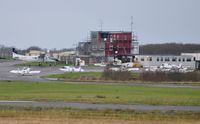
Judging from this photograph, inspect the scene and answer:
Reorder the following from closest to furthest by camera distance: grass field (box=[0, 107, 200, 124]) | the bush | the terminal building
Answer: grass field (box=[0, 107, 200, 124]) < the bush < the terminal building

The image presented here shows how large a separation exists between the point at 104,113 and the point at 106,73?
1728 inches

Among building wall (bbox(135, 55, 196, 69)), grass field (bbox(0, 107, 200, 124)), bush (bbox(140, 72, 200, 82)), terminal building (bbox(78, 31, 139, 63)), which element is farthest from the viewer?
terminal building (bbox(78, 31, 139, 63))

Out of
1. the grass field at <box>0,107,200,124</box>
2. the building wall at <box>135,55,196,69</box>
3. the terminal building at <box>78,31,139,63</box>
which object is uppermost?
the terminal building at <box>78,31,139,63</box>

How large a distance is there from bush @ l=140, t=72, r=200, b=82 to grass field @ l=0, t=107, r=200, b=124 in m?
40.3

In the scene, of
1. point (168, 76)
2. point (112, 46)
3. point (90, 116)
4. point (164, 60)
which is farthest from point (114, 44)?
point (90, 116)

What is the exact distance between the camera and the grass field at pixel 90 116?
1928 centimetres

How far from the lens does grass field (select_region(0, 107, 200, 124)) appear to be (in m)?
19.3

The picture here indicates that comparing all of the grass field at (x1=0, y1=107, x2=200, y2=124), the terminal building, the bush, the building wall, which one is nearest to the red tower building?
the terminal building

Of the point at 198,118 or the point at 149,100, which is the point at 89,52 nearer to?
the point at 149,100

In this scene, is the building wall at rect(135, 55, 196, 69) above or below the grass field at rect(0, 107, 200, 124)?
above

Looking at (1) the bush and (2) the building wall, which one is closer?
(1) the bush

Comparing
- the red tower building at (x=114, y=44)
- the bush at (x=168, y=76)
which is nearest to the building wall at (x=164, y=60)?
the red tower building at (x=114, y=44)

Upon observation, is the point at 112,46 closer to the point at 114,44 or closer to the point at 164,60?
the point at 114,44

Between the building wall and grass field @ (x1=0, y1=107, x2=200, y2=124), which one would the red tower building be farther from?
grass field @ (x1=0, y1=107, x2=200, y2=124)
